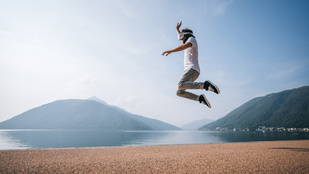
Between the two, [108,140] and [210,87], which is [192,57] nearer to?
[210,87]

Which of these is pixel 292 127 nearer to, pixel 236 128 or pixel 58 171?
pixel 236 128

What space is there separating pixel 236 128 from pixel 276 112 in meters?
46.5

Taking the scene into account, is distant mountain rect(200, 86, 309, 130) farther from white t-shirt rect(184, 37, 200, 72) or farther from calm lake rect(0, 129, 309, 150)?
white t-shirt rect(184, 37, 200, 72)

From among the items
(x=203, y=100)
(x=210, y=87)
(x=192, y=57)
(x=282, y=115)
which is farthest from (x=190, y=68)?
(x=282, y=115)

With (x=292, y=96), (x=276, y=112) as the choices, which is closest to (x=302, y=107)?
(x=276, y=112)

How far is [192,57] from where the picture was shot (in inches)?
159

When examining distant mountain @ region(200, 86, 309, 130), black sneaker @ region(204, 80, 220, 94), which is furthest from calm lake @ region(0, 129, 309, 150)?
distant mountain @ region(200, 86, 309, 130)

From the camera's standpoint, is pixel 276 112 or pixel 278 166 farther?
pixel 276 112

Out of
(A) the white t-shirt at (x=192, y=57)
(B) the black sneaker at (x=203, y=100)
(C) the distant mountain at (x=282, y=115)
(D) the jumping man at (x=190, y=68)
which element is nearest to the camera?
(D) the jumping man at (x=190, y=68)

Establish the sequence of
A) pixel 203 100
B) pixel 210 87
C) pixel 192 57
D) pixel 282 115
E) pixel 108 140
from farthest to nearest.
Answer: pixel 282 115, pixel 108 140, pixel 203 100, pixel 192 57, pixel 210 87

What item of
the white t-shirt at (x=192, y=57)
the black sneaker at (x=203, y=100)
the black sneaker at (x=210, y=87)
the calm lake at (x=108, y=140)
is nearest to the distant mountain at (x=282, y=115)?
the calm lake at (x=108, y=140)

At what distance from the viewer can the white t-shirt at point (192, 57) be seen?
398 centimetres

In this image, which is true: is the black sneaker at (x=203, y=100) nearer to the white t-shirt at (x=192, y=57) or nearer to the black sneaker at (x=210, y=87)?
the black sneaker at (x=210, y=87)

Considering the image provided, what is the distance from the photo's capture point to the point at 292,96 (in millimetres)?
192125
